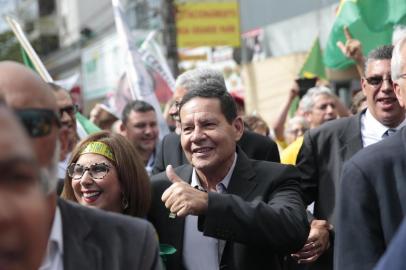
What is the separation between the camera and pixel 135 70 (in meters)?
9.39

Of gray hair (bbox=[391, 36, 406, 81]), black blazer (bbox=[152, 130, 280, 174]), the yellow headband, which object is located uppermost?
gray hair (bbox=[391, 36, 406, 81])

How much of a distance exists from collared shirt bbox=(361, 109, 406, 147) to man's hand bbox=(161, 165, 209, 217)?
61.1 inches

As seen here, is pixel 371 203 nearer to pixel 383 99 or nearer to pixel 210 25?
pixel 383 99

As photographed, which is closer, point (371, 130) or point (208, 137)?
point (208, 137)

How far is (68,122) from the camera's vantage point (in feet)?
17.7

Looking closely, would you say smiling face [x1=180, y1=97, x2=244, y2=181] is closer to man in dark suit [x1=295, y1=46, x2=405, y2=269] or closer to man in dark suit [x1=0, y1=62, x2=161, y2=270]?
man in dark suit [x1=295, y1=46, x2=405, y2=269]

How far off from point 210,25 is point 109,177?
15999 mm

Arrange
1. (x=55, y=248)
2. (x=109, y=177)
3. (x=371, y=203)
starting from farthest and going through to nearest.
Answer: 1. (x=109, y=177)
2. (x=371, y=203)
3. (x=55, y=248)

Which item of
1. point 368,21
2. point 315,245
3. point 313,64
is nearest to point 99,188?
point 315,245

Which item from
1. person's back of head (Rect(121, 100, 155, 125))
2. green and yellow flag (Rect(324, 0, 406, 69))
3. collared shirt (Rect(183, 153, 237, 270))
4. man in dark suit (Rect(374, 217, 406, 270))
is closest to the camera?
man in dark suit (Rect(374, 217, 406, 270))

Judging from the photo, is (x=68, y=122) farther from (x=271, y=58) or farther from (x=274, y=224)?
(x=271, y=58)

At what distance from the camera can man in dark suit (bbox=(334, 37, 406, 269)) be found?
3.06 meters

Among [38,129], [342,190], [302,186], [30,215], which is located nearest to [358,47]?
A: [302,186]

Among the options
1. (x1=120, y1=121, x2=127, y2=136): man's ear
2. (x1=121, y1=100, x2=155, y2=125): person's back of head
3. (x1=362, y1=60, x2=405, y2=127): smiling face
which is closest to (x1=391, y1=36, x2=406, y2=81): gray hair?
(x1=362, y1=60, x2=405, y2=127): smiling face
